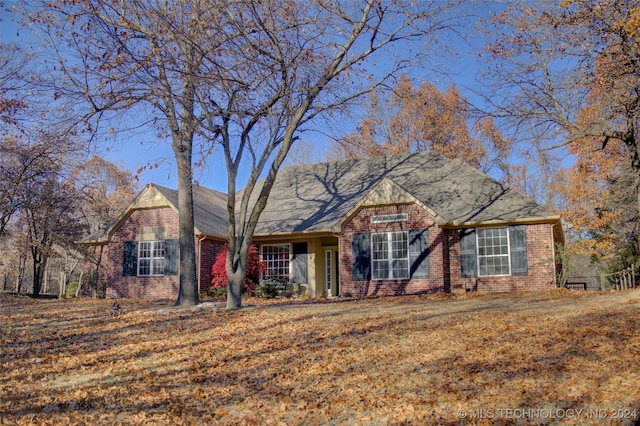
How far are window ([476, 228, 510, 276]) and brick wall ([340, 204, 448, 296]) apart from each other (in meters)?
1.33

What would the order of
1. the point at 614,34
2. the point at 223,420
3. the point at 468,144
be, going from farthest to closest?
1. the point at 468,144
2. the point at 614,34
3. the point at 223,420

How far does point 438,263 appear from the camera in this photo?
54.5ft

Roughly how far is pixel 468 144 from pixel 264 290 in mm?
18602

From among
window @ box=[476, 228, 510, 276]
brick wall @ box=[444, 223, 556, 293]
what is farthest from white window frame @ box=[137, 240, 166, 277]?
window @ box=[476, 228, 510, 276]

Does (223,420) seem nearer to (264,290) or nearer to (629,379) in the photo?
(629,379)

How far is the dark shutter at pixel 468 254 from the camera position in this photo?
16.8 meters

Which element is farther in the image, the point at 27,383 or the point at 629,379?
the point at 27,383

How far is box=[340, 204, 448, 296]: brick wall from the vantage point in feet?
54.5

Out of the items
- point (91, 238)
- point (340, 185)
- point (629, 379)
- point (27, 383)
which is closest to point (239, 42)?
point (27, 383)

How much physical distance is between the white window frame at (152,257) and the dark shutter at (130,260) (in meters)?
0.15

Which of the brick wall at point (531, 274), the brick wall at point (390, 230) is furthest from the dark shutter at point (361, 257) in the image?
the brick wall at point (531, 274)

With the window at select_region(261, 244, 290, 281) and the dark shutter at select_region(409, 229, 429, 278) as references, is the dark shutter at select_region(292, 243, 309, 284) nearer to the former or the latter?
the window at select_region(261, 244, 290, 281)

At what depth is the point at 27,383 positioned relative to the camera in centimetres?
630

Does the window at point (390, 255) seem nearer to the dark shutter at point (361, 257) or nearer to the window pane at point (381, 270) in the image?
the window pane at point (381, 270)
